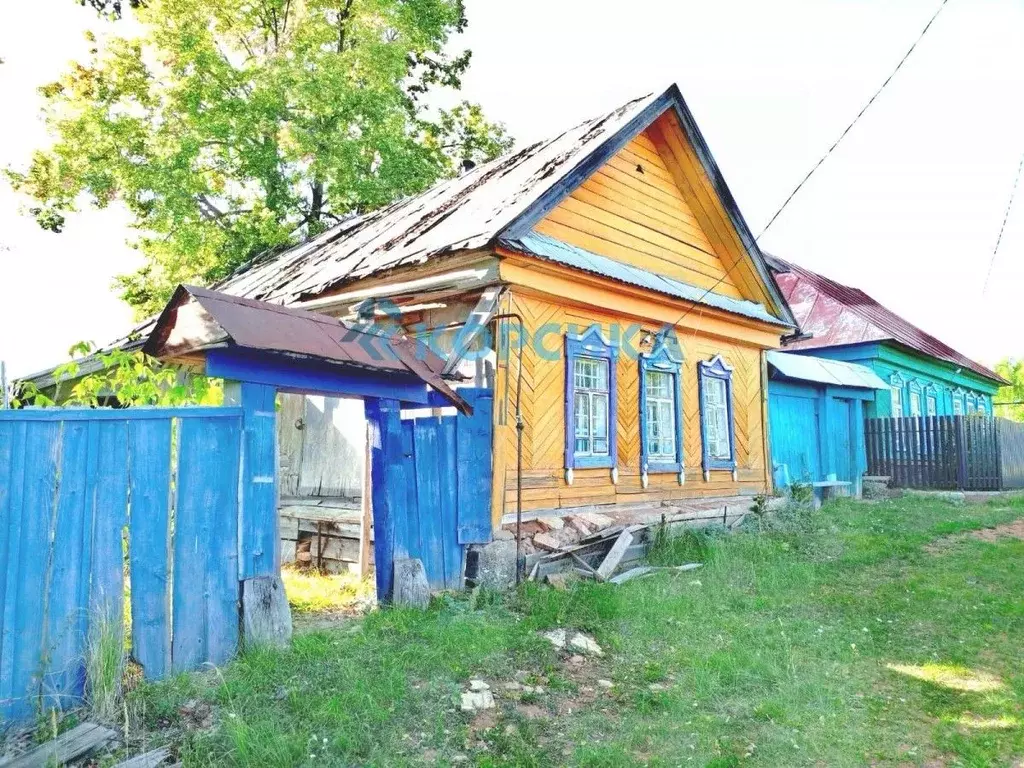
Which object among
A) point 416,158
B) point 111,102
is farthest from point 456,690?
point 111,102

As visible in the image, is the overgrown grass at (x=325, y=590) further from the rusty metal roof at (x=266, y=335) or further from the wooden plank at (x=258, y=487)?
the rusty metal roof at (x=266, y=335)

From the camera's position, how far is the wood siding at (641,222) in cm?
Answer: 908

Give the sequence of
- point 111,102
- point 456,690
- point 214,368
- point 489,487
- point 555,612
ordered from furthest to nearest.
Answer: point 111,102, point 489,487, point 555,612, point 214,368, point 456,690

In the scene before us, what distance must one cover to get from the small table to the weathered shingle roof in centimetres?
816

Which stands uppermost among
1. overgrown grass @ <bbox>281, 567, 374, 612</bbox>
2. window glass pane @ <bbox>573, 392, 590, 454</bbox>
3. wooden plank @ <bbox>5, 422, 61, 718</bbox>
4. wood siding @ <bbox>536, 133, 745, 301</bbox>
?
wood siding @ <bbox>536, 133, 745, 301</bbox>

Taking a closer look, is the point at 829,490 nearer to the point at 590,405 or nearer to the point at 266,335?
the point at 590,405

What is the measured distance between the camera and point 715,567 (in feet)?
25.5

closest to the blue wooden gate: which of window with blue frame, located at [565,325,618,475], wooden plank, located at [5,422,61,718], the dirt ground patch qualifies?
window with blue frame, located at [565,325,618,475]

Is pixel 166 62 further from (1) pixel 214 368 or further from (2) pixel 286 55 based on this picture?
(1) pixel 214 368

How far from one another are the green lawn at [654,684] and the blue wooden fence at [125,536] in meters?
0.39

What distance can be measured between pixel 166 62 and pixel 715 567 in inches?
711

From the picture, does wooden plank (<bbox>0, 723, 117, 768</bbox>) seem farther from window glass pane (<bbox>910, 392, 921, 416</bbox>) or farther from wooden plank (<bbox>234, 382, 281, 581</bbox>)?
window glass pane (<bbox>910, 392, 921, 416</bbox>)

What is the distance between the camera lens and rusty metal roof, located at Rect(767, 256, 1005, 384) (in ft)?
63.4

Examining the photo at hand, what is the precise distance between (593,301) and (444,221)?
2.14m
